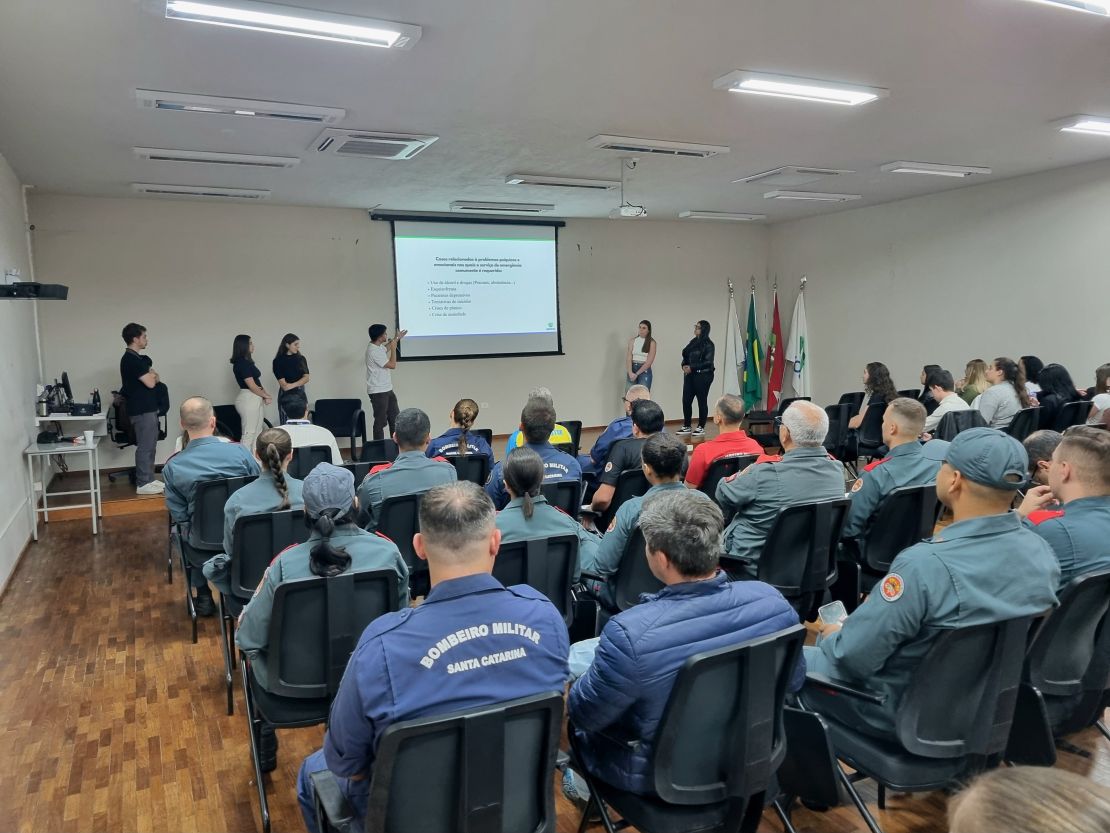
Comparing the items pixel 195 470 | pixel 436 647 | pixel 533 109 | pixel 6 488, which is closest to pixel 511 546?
pixel 436 647

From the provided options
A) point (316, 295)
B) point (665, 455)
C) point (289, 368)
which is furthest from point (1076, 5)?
point (316, 295)

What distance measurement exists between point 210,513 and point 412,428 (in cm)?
115

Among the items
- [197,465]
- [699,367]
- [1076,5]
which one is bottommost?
[197,465]

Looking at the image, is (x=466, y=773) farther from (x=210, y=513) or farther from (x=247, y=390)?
(x=247, y=390)

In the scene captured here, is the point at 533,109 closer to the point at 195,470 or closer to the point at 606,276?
the point at 195,470

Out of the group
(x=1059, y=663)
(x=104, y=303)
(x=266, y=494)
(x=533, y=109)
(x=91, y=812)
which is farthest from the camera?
(x=104, y=303)

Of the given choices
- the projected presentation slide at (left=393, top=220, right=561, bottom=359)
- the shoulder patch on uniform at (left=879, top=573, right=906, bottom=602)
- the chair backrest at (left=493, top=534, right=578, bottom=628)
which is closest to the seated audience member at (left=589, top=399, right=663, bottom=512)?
the chair backrest at (left=493, top=534, right=578, bottom=628)

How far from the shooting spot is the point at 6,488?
17.2 feet

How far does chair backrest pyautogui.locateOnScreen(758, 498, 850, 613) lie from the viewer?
308cm

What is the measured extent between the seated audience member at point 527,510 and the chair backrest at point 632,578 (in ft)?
0.57

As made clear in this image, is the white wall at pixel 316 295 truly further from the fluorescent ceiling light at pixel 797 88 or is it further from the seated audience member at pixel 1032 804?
the seated audience member at pixel 1032 804

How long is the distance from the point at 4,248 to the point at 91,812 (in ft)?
17.5

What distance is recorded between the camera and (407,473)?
3650mm

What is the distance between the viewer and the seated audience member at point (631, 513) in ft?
9.59
